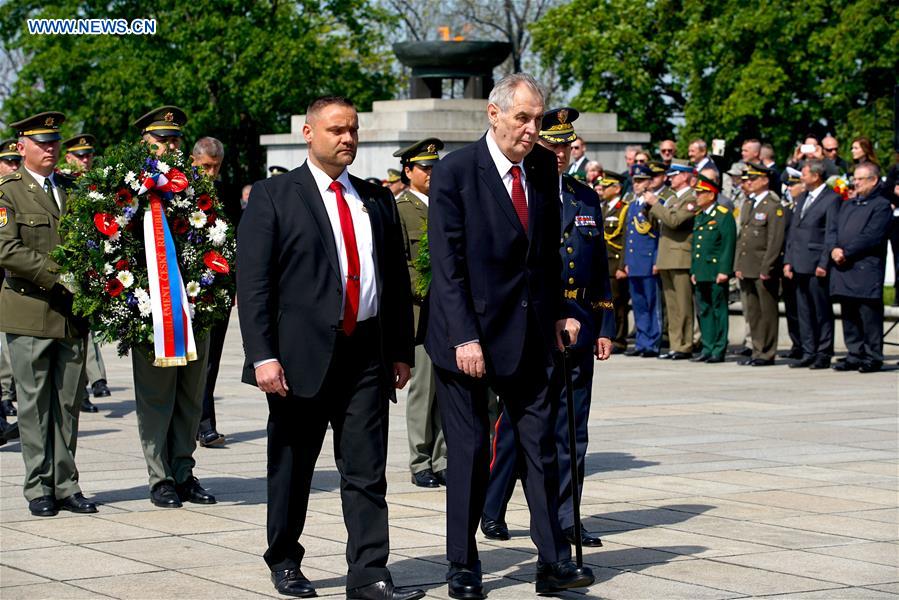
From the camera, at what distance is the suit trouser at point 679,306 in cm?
1942

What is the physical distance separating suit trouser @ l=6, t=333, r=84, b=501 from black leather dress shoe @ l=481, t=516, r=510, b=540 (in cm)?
251

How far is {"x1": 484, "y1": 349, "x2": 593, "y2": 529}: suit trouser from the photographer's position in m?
8.17

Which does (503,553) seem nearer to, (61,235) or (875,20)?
(61,235)

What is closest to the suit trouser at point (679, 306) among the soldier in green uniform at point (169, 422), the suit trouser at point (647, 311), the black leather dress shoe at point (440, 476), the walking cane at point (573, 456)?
the suit trouser at point (647, 311)

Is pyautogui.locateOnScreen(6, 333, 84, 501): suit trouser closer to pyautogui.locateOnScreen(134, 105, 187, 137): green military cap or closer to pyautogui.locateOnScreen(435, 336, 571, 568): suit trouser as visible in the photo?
pyautogui.locateOnScreen(134, 105, 187, 137): green military cap

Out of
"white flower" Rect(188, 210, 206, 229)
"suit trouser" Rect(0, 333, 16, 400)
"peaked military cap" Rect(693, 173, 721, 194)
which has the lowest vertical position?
"suit trouser" Rect(0, 333, 16, 400)

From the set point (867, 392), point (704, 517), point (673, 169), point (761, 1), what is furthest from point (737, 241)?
point (761, 1)

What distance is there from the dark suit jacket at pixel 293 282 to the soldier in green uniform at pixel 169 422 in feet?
7.96

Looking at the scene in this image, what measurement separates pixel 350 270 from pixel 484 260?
0.59 m

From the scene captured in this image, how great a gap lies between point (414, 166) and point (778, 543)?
3.84 meters

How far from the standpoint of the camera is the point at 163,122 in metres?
10.0

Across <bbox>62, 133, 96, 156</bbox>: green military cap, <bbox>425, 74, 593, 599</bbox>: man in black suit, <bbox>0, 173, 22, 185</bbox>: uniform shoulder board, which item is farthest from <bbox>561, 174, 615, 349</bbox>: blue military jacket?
<bbox>62, 133, 96, 156</bbox>: green military cap

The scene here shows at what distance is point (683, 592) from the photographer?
23.4 ft

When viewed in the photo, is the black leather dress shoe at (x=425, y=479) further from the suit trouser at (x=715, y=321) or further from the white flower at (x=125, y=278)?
the suit trouser at (x=715, y=321)
